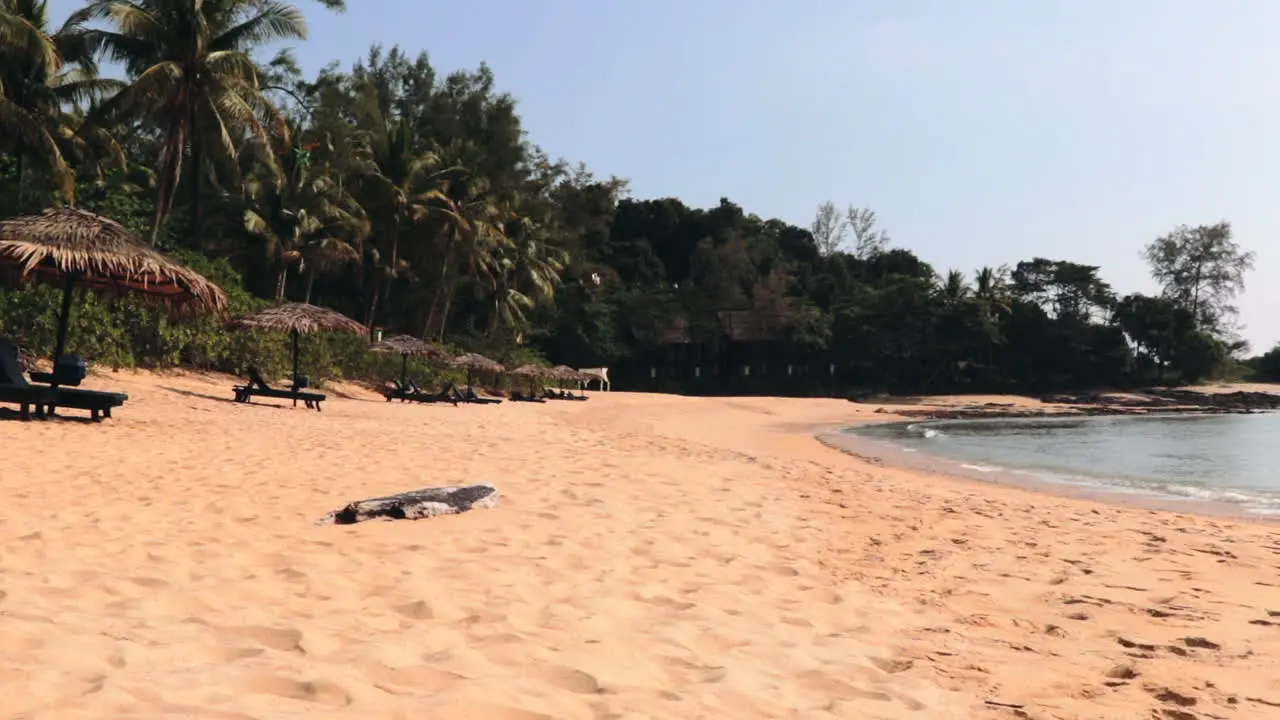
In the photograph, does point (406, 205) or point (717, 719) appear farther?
point (406, 205)

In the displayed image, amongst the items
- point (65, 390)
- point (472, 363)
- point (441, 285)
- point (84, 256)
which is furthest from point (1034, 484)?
point (441, 285)

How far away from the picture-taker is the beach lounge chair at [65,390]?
1013 cm

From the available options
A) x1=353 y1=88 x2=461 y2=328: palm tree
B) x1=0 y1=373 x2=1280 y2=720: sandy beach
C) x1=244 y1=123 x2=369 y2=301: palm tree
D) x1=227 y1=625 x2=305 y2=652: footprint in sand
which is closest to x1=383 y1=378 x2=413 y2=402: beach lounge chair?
x1=244 y1=123 x2=369 y2=301: palm tree

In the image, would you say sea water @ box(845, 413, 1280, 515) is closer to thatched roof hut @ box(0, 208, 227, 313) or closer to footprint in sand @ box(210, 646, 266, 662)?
footprint in sand @ box(210, 646, 266, 662)

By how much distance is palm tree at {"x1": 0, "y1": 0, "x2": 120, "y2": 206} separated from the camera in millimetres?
19625

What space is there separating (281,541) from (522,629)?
213 cm

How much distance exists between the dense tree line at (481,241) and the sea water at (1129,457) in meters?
18.1

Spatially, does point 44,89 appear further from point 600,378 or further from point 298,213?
point 600,378

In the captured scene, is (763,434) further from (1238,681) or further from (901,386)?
(901,386)

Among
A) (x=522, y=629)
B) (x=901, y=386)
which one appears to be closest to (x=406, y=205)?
(x=522, y=629)

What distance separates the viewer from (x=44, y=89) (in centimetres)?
2314

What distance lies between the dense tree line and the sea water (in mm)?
18074

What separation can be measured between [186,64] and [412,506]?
18557mm

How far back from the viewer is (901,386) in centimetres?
5488
